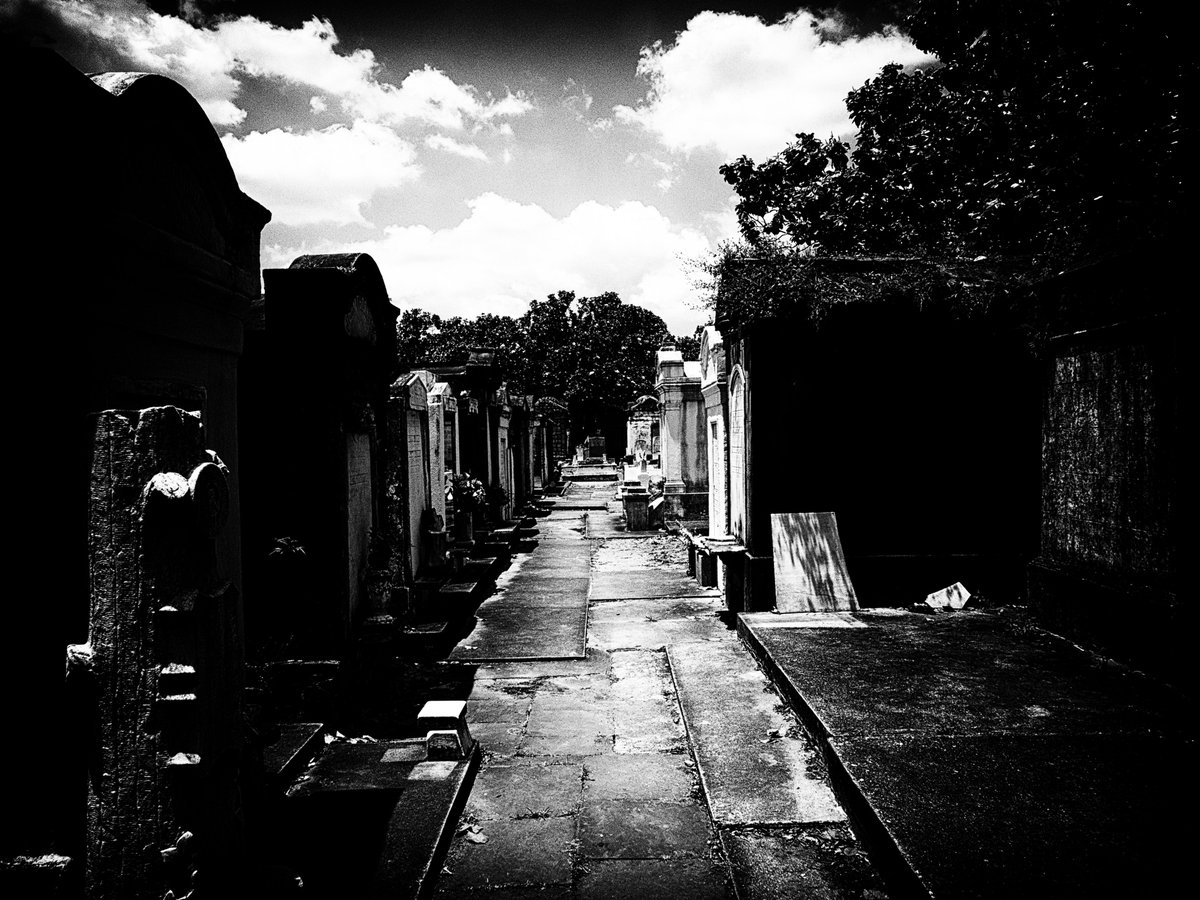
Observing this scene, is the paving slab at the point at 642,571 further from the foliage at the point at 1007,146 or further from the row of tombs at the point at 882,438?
the foliage at the point at 1007,146

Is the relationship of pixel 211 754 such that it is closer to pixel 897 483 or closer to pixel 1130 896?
pixel 1130 896

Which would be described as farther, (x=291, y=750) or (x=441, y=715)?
(x=441, y=715)

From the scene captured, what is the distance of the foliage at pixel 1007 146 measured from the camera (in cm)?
A: 471

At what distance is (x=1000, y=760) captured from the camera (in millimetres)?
3367

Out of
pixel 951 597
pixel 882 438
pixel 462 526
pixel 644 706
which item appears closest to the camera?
pixel 644 706

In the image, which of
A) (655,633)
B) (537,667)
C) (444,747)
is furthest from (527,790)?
(655,633)

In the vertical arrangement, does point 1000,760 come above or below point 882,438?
below

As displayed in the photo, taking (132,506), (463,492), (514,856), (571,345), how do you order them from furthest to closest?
(571,345), (463,492), (514,856), (132,506)

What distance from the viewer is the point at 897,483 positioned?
7.23 m

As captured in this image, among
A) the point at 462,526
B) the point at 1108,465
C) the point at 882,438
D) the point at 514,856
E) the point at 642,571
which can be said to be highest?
the point at 882,438

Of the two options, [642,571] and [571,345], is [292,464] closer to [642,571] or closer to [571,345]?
[642,571]

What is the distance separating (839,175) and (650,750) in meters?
12.5

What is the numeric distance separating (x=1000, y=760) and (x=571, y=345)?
4499cm

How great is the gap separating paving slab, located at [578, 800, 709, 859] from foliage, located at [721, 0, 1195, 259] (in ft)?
12.9
